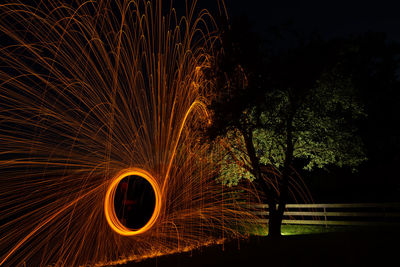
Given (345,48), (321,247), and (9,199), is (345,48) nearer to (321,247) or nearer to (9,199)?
(321,247)

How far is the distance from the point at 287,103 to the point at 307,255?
24.7ft

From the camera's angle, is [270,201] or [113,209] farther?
[270,201]

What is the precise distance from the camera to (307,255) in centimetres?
813

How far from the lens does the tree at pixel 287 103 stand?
12.4 m

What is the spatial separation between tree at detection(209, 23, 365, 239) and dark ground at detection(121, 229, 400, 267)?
4128mm

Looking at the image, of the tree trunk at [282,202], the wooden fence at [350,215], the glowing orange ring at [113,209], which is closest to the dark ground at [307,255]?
the glowing orange ring at [113,209]

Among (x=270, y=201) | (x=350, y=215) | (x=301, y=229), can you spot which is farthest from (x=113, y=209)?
(x=350, y=215)

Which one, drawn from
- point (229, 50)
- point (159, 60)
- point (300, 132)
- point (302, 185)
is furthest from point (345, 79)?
point (302, 185)

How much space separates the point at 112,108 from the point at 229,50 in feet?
18.8

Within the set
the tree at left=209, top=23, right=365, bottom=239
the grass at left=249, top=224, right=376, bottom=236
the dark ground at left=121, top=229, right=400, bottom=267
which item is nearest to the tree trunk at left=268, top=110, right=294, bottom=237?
the tree at left=209, top=23, right=365, bottom=239

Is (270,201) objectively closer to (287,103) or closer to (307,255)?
(287,103)

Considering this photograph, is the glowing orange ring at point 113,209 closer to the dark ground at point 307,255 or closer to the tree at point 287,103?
the dark ground at point 307,255

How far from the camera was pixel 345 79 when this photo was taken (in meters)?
13.0

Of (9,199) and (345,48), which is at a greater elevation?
(345,48)
